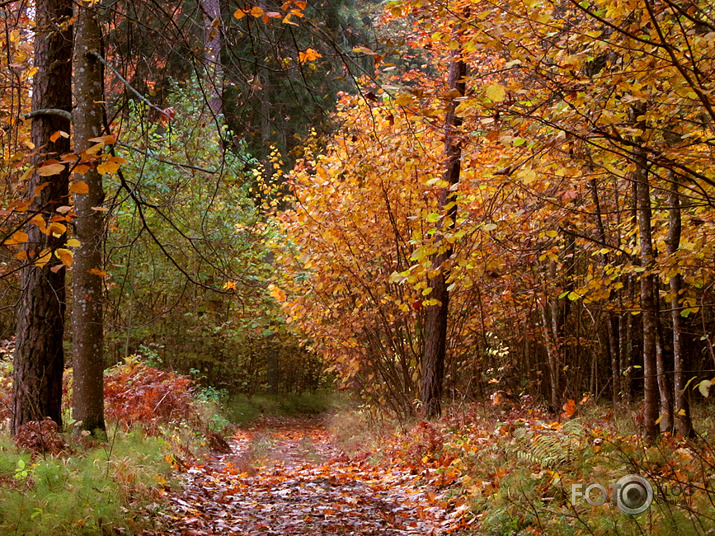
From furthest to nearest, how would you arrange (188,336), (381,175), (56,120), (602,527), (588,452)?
(188,336), (381,175), (56,120), (588,452), (602,527)

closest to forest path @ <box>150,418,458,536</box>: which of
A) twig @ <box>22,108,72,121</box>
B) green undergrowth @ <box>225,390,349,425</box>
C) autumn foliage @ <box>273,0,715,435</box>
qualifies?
autumn foliage @ <box>273,0,715,435</box>

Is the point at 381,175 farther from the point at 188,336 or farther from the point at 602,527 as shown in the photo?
the point at 188,336

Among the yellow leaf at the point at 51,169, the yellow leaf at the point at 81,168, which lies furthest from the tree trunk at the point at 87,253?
the yellow leaf at the point at 51,169

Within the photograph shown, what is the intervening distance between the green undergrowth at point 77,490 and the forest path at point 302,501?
0.36 metres

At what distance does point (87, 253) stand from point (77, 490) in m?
2.77

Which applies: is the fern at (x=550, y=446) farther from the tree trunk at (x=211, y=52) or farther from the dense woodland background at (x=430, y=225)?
the tree trunk at (x=211, y=52)

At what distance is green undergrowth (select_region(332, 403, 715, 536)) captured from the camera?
14.1 ft

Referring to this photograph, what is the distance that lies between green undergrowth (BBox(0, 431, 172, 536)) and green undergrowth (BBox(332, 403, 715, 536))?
298cm

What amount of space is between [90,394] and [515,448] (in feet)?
15.8

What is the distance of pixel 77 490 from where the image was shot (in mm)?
5066

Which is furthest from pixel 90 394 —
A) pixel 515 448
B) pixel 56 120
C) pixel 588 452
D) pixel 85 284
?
pixel 588 452

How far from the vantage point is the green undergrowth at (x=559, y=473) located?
14.1ft

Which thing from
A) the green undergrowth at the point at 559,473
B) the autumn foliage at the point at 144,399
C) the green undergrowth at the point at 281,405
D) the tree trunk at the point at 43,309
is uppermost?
the tree trunk at the point at 43,309

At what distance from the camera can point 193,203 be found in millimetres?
15266
